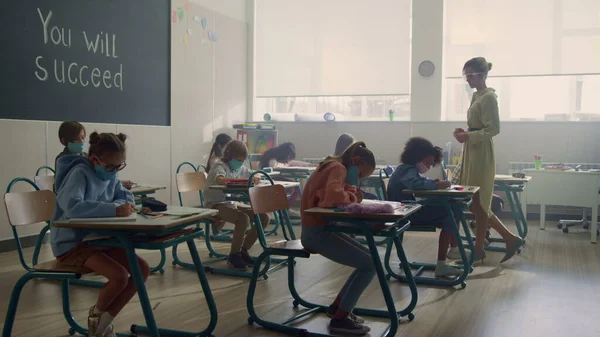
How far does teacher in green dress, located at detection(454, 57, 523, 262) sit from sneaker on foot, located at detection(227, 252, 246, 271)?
1718 millimetres

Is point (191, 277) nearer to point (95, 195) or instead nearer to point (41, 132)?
point (95, 195)

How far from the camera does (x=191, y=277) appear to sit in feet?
13.2

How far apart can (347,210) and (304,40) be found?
5.94 meters

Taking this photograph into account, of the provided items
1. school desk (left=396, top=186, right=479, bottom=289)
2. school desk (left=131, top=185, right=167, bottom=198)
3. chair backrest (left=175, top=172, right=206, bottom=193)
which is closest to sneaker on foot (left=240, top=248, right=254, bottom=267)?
chair backrest (left=175, top=172, right=206, bottom=193)

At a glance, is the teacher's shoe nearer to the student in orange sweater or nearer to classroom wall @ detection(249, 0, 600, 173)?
the student in orange sweater

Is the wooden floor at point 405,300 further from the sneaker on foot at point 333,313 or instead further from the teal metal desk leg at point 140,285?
the teal metal desk leg at point 140,285

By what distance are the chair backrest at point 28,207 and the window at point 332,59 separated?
5.18 meters

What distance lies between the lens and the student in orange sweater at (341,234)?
9.05 ft

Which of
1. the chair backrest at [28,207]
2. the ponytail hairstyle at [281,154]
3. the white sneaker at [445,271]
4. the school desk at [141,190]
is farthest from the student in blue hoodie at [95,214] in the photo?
the ponytail hairstyle at [281,154]

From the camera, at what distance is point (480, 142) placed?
4.34m

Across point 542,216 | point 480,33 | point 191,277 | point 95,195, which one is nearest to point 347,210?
point 95,195

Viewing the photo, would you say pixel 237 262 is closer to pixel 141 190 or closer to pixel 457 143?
pixel 141 190

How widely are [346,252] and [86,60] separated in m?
3.79

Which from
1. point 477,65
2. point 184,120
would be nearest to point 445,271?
point 477,65
